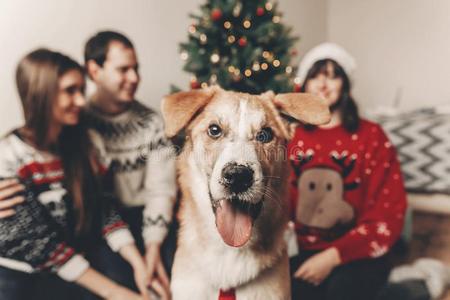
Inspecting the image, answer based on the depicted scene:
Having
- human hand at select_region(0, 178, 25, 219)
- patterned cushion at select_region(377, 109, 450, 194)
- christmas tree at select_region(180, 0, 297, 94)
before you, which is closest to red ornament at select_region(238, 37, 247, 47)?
christmas tree at select_region(180, 0, 297, 94)

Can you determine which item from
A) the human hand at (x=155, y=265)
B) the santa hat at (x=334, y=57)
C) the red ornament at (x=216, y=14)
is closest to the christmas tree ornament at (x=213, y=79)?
the red ornament at (x=216, y=14)

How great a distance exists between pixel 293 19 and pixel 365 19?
0.72 m

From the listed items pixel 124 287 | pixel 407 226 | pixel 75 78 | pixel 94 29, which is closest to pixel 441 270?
pixel 407 226

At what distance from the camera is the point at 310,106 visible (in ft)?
3.40

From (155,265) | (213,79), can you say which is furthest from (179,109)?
(213,79)

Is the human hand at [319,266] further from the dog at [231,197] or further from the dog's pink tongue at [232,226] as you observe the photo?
the dog's pink tongue at [232,226]

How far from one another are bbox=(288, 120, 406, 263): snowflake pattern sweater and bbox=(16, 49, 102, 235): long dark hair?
30.2 inches

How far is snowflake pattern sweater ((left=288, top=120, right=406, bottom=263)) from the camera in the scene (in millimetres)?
1559

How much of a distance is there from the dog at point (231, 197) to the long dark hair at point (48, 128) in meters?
0.42

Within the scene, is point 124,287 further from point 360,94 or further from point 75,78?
point 360,94

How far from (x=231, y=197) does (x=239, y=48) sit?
139 cm

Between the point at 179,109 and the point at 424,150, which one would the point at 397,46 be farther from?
the point at 179,109

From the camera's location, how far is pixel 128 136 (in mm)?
1634

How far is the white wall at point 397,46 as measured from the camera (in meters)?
3.45
